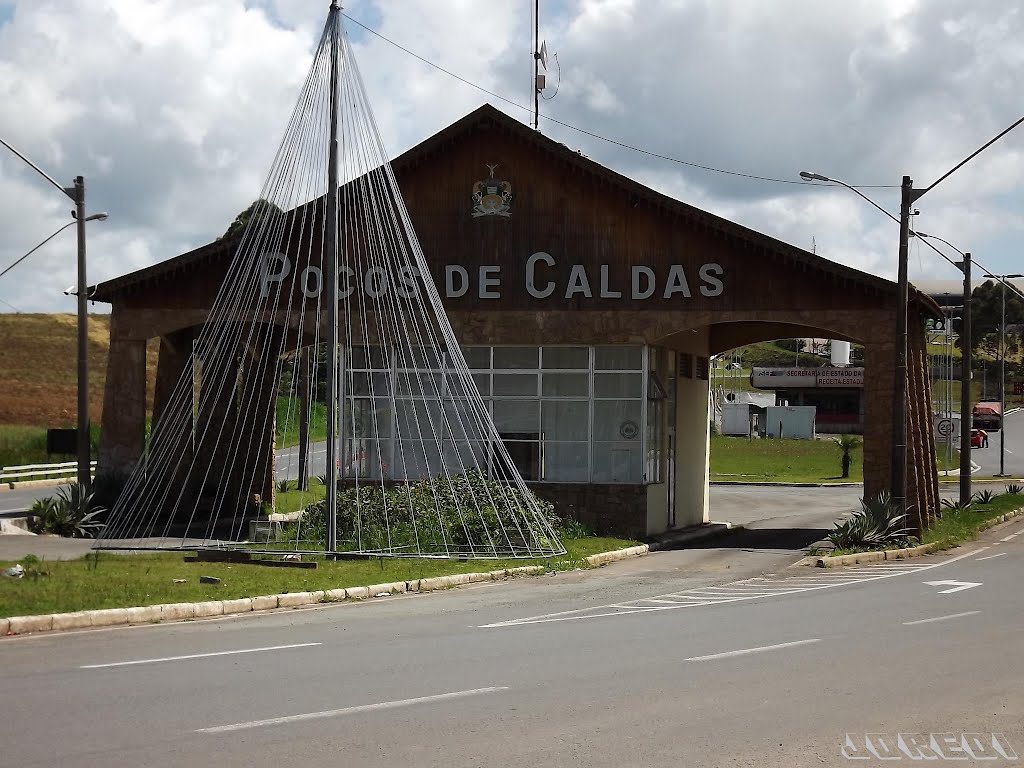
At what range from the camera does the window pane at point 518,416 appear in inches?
1200

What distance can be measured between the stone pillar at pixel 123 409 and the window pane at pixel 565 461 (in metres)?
9.49

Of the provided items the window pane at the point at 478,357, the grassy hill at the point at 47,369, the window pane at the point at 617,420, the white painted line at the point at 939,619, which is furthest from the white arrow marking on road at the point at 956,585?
the grassy hill at the point at 47,369

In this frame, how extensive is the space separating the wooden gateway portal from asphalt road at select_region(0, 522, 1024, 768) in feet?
42.0

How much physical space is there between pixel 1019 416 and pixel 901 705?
111 meters

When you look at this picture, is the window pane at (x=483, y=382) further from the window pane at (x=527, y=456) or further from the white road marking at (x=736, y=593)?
the white road marking at (x=736, y=593)

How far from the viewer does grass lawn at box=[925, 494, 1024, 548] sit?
94.2 feet

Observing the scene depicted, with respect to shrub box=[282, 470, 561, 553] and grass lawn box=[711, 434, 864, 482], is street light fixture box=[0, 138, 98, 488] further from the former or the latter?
grass lawn box=[711, 434, 864, 482]

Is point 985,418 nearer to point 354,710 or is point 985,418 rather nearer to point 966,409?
point 966,409

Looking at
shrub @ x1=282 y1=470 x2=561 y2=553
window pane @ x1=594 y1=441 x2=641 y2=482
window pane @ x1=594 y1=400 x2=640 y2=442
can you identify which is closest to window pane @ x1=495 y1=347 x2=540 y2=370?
window pane @ x1=594 y1=400 x2=640 y2=442

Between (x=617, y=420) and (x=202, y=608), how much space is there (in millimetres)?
16344

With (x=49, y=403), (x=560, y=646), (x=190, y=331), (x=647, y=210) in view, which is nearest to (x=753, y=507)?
(x=647, y=210)

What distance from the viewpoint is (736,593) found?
63.1ft

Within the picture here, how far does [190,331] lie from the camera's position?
1266 inches

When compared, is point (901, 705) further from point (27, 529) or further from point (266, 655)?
point (27, 529)
